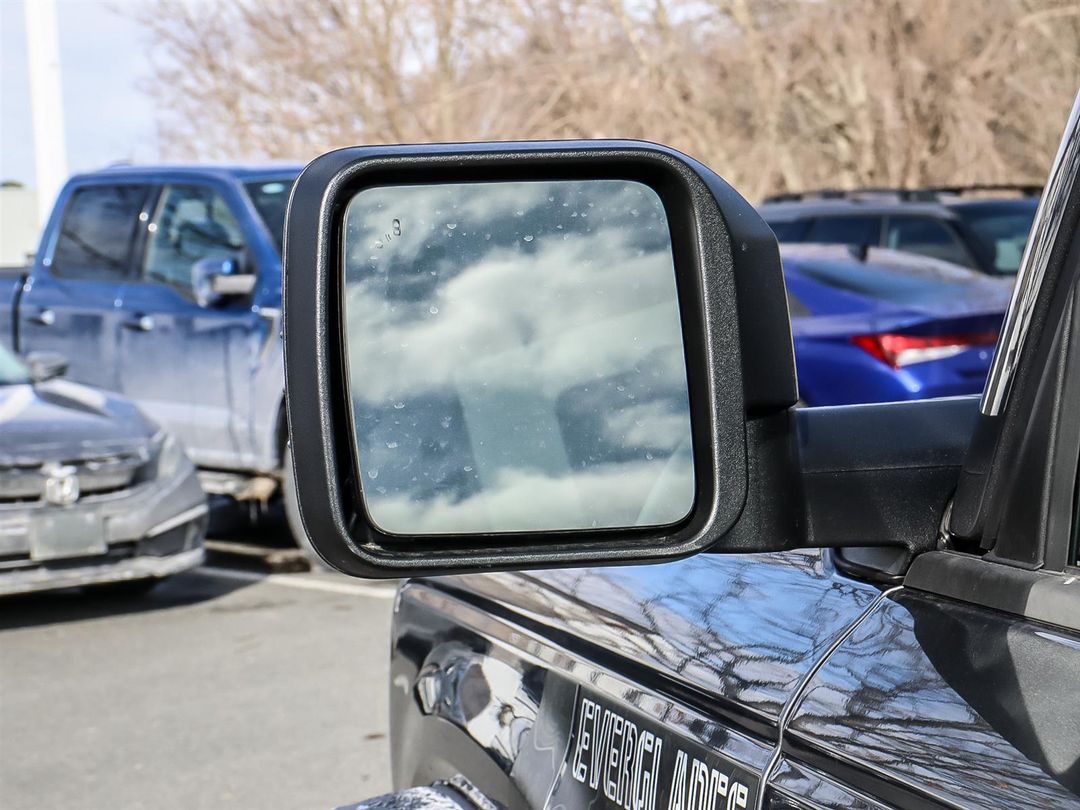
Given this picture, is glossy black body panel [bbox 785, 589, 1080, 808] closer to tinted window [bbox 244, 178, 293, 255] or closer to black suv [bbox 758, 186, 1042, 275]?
tinted window [bbox 244, 178, 293, 255]

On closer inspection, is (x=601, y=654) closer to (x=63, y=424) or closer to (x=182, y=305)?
(x=63, y=424)

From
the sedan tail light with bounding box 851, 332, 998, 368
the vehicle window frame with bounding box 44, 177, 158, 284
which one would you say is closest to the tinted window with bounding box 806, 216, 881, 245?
the sedan tail light with bounding box 851, 332, 998, 368

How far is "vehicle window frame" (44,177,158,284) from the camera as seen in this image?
29.1ft

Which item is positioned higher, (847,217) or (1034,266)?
(1034,266)

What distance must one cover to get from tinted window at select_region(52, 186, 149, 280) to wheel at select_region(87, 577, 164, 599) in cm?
220

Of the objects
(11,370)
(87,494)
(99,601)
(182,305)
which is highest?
(182,305)

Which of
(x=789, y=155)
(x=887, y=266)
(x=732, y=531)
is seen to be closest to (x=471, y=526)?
(x=732, y=531)

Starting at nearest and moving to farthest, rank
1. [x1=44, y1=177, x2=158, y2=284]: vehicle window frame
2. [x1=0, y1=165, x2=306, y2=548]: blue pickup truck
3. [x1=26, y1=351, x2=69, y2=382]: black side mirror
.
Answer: [x1=26, y1=351, x2=69, y2=382]: black side mirror < [x1=0, y1=165, x2=306, y2=548]: blue pickup truck < [x1=44, y1=177, x2=158, y2=284]: vehicle window frame

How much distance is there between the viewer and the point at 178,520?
276 inches

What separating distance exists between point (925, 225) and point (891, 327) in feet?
9.24

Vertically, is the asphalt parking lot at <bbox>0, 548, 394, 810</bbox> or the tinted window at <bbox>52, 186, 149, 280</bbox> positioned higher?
the tinted window at <bbox>52, 186, 149, 280</bbox>

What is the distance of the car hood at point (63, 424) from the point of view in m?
6.60

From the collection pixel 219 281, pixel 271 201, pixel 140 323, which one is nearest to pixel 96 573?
pixel 219 281

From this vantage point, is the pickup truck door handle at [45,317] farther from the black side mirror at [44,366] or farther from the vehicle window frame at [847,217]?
the vehicle window frame at [847,217]
